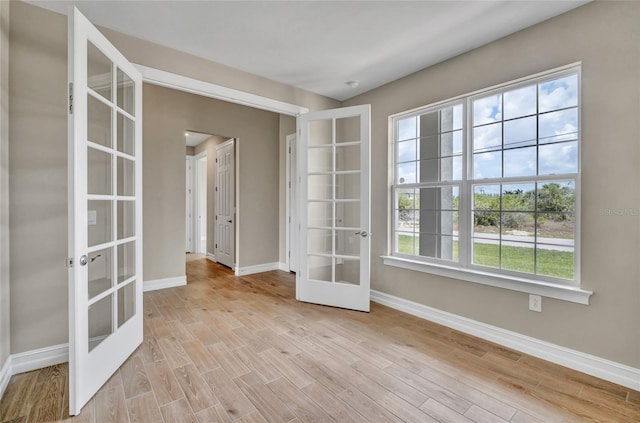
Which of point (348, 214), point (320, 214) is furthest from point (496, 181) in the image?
point (320, 214)

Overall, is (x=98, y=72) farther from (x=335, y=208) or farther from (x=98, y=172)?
(x=335, y=208)

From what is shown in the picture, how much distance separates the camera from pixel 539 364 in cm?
221

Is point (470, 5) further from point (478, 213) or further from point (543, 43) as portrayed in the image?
point (478, 213)

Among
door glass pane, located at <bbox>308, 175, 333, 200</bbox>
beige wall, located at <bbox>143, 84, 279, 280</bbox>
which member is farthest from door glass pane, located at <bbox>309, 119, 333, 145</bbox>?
beige wall, located at <bbox>143, 84, 279, 280</bbox>

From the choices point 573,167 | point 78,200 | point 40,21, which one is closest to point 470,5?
point 573,167

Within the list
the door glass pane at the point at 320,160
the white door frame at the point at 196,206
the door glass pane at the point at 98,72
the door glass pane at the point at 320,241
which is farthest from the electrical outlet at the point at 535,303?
the white door frame at the point at 196,206

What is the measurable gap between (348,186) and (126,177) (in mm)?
2140

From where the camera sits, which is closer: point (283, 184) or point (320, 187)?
point (320, 187)

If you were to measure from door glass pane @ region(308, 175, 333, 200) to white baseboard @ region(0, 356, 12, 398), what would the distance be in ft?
9.15

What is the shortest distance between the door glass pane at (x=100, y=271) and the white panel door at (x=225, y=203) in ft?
10.3

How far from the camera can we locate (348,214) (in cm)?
339

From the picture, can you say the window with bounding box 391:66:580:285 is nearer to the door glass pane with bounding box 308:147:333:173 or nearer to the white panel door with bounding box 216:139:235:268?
the door glass pane with bounding box 308:147:333:173

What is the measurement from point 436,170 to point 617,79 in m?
1.44

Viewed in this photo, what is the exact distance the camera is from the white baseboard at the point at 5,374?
1836 mm
